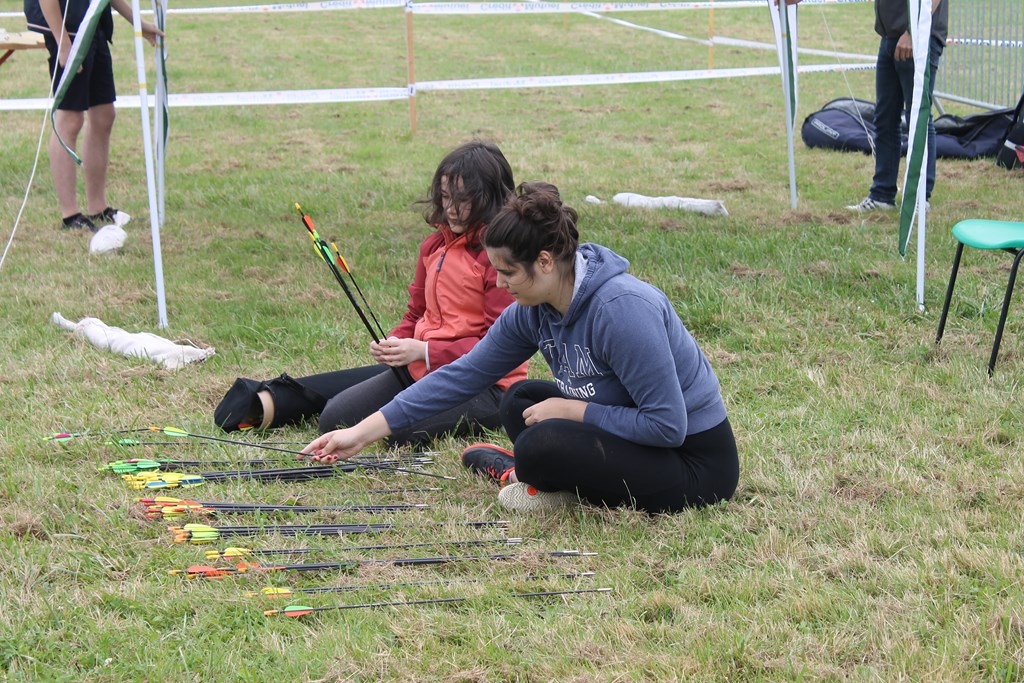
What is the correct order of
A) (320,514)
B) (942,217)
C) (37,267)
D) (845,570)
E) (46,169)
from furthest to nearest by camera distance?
(46,169)
(942,217)
(37,267)
(320,514)
(845,570)

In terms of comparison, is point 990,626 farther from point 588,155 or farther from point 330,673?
point 588,155

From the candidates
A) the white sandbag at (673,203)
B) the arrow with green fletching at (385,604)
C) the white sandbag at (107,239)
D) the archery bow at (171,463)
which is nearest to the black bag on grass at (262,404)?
the archery bow at (171,463)

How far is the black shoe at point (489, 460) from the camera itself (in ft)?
11.0

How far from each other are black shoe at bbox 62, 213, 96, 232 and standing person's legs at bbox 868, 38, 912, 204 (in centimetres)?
503

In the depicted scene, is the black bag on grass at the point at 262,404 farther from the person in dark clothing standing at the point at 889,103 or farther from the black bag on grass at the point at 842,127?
the black bag on grass at the point at 842,127

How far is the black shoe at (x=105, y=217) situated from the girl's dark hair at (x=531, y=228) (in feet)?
15.5

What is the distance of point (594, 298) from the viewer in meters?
2.87

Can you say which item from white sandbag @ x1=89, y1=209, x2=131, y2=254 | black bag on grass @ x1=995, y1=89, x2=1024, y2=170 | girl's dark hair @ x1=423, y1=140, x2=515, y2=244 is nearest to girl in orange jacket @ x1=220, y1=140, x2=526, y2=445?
girl's dark hair @ x1=423, y1=140, x2=515, y2=244

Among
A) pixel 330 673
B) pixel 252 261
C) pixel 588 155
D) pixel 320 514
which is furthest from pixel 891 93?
pixel 330 673

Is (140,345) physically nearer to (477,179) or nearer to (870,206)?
(477,179)

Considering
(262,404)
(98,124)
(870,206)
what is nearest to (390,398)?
(262,404)

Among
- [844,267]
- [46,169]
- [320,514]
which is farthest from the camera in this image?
[46,169]

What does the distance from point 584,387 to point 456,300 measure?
2.69 feet

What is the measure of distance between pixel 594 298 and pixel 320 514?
3.50ft
